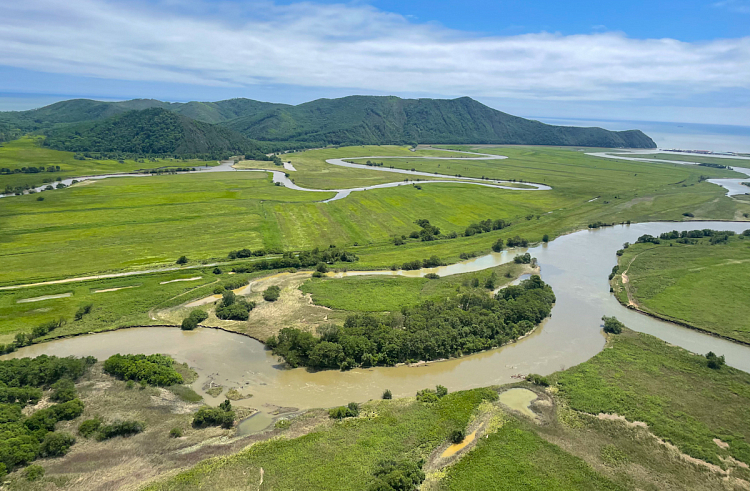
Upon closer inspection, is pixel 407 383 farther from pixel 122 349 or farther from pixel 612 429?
pixel 122 349

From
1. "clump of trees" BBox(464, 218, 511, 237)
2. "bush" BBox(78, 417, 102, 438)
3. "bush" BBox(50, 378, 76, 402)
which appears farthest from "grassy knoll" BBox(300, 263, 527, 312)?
"bush" BBox(78, 417, 102, 438)

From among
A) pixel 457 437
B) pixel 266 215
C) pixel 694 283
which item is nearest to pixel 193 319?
pixel 457 437

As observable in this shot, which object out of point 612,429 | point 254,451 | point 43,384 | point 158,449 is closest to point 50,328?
point 43,384

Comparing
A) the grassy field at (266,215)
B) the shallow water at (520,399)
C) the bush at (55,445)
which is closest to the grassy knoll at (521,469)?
the shallow water at (520,399)

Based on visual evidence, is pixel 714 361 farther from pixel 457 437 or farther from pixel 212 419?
pixel 212 419

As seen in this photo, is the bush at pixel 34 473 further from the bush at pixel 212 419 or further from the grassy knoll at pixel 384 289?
the grassy knoll at pixel 384 289
